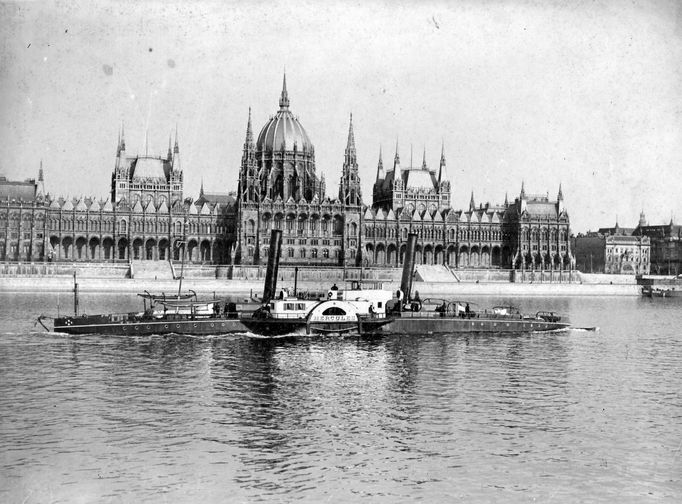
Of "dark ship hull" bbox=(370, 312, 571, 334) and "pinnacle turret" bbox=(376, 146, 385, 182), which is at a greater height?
"pinnacle turret" bbox=(376, 146, 385, 182)

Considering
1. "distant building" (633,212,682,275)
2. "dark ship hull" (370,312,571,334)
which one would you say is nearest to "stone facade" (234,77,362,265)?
"dark ship hull" (370,312,571,334)

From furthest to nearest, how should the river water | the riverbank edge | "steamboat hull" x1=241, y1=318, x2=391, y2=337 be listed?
the riverbank edge < "steamboat hull" x1=241, y1=318, x2=391, y2=337 < the river water

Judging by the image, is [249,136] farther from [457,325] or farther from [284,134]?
[457,325]

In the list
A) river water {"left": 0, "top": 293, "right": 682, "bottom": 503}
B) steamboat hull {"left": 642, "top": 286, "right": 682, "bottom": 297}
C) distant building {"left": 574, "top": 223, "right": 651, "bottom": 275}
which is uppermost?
distant building {"left": 574, "top": 223, "right": 651, "bottom": 275}

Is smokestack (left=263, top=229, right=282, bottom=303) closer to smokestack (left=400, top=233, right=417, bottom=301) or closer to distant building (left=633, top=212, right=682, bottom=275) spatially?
smokestack (left=400, top=233, right=417, bottom=301)

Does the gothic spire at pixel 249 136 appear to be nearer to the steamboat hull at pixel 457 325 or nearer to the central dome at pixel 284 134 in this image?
the central dome at pixel 284 134

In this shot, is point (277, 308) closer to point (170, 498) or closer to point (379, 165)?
point (170, 498)
